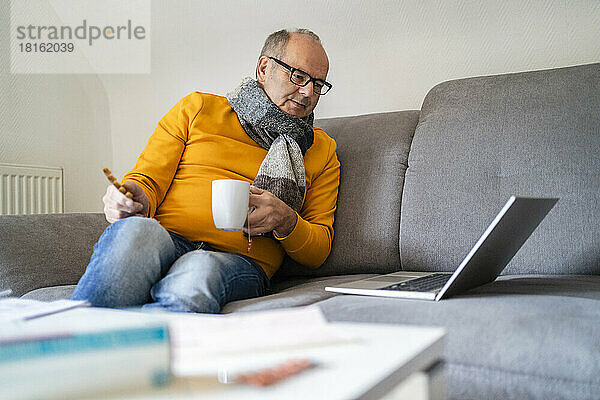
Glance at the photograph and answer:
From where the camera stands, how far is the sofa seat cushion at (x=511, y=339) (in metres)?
0.81

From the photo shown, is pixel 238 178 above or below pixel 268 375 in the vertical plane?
above

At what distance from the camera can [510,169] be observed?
1.48 meters

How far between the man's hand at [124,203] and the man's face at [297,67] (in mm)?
498

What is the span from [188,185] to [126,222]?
419 mm

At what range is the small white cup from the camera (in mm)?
1189

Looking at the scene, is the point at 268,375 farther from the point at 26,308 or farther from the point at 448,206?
the point at 448,206

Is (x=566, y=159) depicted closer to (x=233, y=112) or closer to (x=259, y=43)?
(x=233, y=112)

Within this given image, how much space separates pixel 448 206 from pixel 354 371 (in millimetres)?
1105

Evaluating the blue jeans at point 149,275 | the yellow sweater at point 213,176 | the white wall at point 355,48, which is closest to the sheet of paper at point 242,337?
the blue jeans at point 149,275

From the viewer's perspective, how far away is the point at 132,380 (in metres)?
0.44

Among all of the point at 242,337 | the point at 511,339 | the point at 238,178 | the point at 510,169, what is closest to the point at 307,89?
the point at 238,178

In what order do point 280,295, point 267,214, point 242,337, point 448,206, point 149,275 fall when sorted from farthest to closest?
point 448,206, point 267,214, point 280,295, point 149,275, point 242,337

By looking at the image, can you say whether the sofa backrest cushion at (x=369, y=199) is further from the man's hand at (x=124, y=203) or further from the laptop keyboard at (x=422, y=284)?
the man's hand at (x=124, y=203)

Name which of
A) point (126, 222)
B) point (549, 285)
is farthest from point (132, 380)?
point (549, 285)
